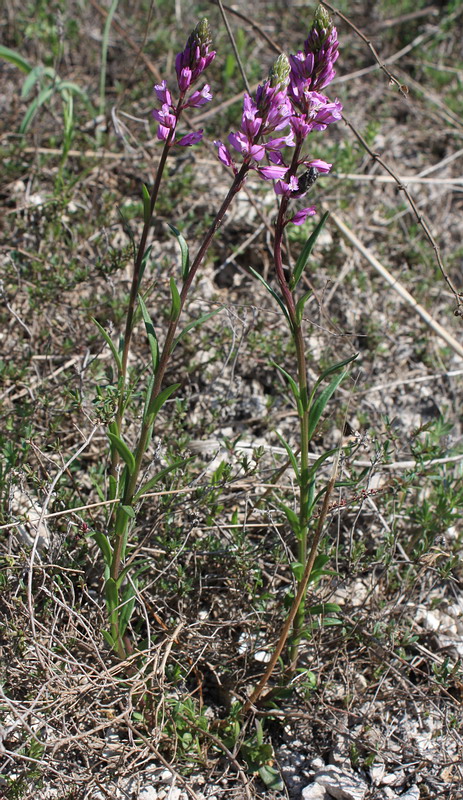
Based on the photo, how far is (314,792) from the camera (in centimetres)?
262

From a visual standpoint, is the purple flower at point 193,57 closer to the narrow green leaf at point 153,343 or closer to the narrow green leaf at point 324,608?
the narrow green leaf at point 153,343

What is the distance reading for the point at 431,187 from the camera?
16.7 feet

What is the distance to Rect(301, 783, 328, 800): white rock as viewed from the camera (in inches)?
103

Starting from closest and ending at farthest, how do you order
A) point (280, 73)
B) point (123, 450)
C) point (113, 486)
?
point (280, 73)
point (123, 450)
point (113, 486)

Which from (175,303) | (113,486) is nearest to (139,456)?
(113,486)

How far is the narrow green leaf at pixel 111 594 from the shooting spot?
2422 mm

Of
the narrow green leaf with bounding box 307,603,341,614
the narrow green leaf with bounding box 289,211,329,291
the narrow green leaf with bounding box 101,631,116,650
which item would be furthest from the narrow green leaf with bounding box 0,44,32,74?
the narrow green leaf with bounding box 307,603,341,614

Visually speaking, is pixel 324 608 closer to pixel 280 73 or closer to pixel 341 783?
pixel 341 783

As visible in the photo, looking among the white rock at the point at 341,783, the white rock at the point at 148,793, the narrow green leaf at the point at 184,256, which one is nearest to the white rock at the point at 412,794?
the white rock at the point at 341,783

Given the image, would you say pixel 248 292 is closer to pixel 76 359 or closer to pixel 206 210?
pixel 206 210

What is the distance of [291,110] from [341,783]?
248 centimetres

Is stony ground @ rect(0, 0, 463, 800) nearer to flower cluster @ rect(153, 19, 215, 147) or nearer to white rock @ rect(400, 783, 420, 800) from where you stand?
white rock @ rect(400, 783, 420, 800)

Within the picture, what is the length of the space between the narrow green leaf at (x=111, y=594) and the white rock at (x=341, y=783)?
109 cm

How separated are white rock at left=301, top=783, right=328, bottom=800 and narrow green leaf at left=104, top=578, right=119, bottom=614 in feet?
3.47
